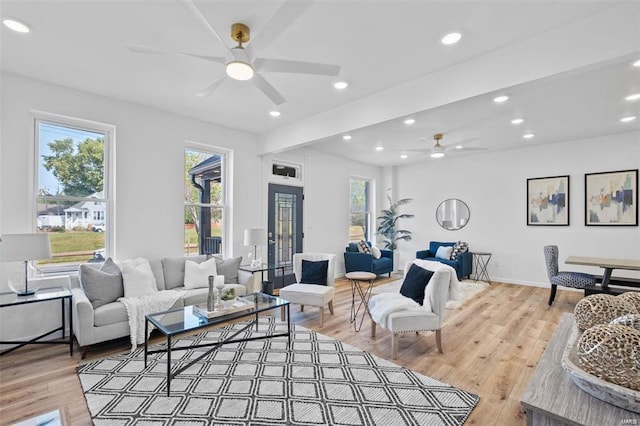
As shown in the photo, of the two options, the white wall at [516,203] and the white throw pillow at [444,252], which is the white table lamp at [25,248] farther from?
the white wall at [516,203]

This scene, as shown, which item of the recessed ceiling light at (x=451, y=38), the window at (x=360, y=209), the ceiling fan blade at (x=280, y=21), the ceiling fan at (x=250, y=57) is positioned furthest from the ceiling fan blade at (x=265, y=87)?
the window at (x=360, y=209)

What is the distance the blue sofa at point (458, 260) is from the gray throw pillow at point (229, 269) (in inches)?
163

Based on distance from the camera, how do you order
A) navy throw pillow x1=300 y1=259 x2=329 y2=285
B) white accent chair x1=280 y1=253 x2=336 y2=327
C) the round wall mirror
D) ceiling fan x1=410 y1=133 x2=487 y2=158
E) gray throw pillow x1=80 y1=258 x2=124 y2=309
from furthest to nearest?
the round wall mirror, ceiling fan x1=410 y1=133 x2=487 y2=158, navy throw pillow x1=300 y1=259 x2=329 y2=285, white accent chair x1=280 y1=253 x2=336 y2=327, gray throw pillow x1=80 y1=258 x2=124 y2=309

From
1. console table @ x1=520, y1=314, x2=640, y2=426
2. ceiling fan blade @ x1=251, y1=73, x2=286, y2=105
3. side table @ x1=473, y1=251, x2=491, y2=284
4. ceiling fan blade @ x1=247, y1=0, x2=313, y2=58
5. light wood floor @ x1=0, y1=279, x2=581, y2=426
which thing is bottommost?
light wood floor @ x1=0, y1=279, x2=581, y2=426

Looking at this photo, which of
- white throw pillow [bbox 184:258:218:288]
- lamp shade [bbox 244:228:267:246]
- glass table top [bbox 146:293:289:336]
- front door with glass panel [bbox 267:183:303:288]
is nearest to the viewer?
glass table top [bbox 146:293:289:336]

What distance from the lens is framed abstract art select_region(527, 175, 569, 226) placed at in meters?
5.80

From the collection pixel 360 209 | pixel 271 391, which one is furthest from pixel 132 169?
pixel 360 209

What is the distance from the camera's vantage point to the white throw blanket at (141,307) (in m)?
3.15

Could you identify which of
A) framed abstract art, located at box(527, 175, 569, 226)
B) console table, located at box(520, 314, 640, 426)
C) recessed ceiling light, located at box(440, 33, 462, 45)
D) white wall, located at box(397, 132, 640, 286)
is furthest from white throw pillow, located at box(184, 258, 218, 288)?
framed abstract art, located at box(527, 175, 569, 226)

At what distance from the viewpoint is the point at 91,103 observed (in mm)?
3768

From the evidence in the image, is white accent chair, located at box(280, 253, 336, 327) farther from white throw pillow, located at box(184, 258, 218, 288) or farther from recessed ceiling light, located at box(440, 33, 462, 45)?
recessed ceiling light, located at box(440, 33, 462, 45)

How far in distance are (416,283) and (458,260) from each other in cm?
334

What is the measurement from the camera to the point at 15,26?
8.10 feet

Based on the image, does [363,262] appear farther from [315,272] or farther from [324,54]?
[324,54]
